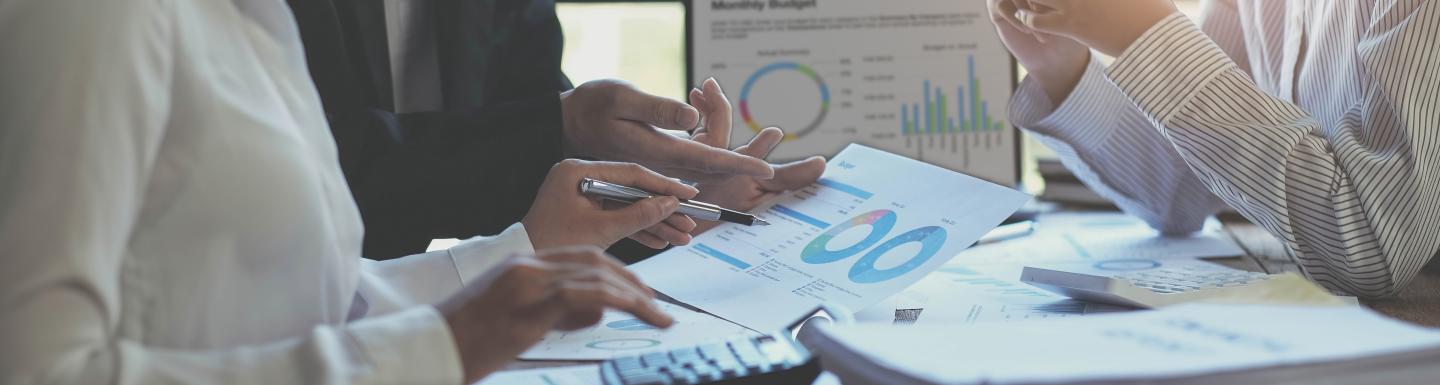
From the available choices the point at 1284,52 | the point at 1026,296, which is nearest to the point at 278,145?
the point at 1026,296

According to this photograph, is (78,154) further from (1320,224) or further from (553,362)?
(1320,224)

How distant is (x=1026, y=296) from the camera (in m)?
1.08

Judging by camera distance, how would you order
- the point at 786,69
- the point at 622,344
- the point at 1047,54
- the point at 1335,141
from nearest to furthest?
the point at 622,344 < the point at 1335,141 < the point at 1047,54 < the point at 786,69

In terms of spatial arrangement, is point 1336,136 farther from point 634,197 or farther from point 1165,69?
point 634,197

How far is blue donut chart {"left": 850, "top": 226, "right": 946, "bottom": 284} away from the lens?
0.99 m

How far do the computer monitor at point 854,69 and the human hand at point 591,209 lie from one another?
32.8 inches

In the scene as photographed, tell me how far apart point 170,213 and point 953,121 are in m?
1.44

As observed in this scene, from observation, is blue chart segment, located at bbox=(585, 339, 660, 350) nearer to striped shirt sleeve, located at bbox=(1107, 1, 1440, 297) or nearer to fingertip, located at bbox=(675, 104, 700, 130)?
fingertip, located at bbox=(675, 104, 700, 130)

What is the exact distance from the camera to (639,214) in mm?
1031

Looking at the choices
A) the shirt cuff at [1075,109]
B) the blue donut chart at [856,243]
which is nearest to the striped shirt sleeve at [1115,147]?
the shirt cuff at [1075,109]

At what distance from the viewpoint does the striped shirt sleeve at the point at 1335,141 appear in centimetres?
107

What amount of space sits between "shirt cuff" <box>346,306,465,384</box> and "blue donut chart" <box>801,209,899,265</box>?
0.48 m

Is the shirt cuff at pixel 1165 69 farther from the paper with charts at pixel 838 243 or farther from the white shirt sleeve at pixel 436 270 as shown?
the white shirt sleeve at pixel 436 270

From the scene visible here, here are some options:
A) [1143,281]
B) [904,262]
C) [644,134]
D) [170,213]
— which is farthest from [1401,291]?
[170,213]
